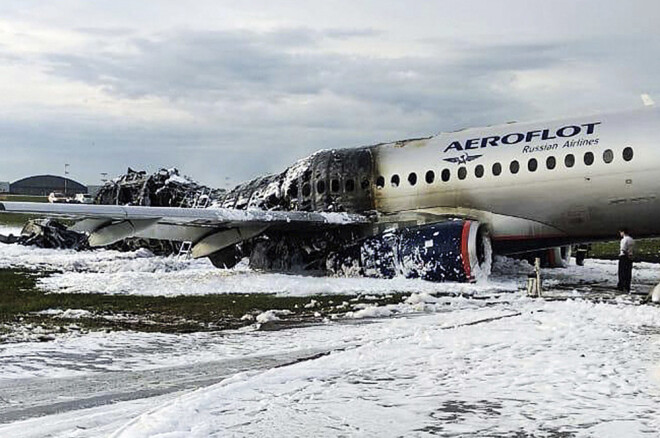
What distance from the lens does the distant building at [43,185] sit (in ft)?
567

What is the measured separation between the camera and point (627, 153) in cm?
1566

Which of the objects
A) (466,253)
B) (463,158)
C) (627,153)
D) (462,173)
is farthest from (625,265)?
(463,158)

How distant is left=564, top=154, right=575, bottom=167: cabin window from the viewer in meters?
16.2

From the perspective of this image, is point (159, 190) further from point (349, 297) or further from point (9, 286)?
point (349, 297)

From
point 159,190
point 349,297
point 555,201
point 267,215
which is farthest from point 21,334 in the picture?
point 159,190

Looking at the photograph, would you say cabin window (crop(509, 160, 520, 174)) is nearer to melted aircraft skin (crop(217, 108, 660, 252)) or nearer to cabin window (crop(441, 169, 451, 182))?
melted aircraft skin (crop(217, 108, 660, 252))

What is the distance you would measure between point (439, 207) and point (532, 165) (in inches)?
96.3

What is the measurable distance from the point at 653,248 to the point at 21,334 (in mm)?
26909

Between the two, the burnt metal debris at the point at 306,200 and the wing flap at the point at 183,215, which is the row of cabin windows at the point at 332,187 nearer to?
the burnt metal debris at the point at 306,200

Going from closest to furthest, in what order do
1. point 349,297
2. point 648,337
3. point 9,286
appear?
1. point 648,337
2. point 349,297
3. point 9,286

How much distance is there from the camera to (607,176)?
1583 centimetres

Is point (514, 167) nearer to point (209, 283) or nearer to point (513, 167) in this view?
point (513, 167)

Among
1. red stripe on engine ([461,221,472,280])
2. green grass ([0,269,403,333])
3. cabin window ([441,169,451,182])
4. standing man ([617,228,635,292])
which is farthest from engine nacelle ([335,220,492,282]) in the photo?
standing man ([617,228,635,292])

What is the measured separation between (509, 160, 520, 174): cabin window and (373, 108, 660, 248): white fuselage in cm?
5
